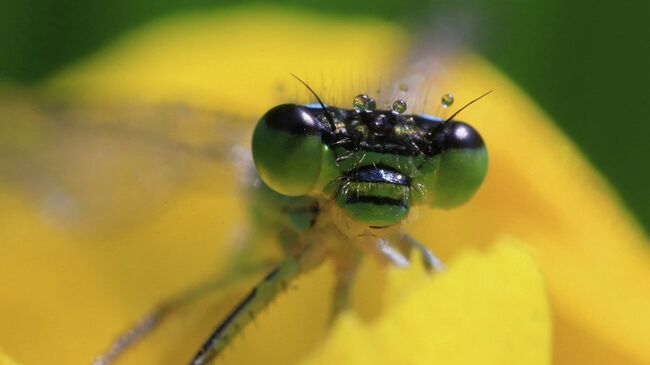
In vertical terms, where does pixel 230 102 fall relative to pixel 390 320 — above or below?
below

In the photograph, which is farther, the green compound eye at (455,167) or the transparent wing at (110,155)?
the transparent wing at (110,155)

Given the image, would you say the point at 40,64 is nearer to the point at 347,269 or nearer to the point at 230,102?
the point at 230,102

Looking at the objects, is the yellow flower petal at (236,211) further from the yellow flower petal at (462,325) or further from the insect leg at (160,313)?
the yellow flower petal at (462,325)

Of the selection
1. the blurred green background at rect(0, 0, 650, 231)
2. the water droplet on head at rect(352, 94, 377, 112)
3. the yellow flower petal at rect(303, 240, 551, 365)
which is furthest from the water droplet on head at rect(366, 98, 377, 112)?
the blurred green background at rect(0, 0, 650, 231)

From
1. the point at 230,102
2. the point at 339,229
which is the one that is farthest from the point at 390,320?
the point at 230,102

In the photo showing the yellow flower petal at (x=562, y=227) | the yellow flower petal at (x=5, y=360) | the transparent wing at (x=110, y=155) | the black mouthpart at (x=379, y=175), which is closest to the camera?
the yellow flower petal at (x=5, y=360)

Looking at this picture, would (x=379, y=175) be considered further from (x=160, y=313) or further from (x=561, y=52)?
(x=561, y=52)

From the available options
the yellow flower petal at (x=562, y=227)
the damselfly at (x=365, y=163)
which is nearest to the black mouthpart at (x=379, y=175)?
the damselfly at (x=365, y=163)
